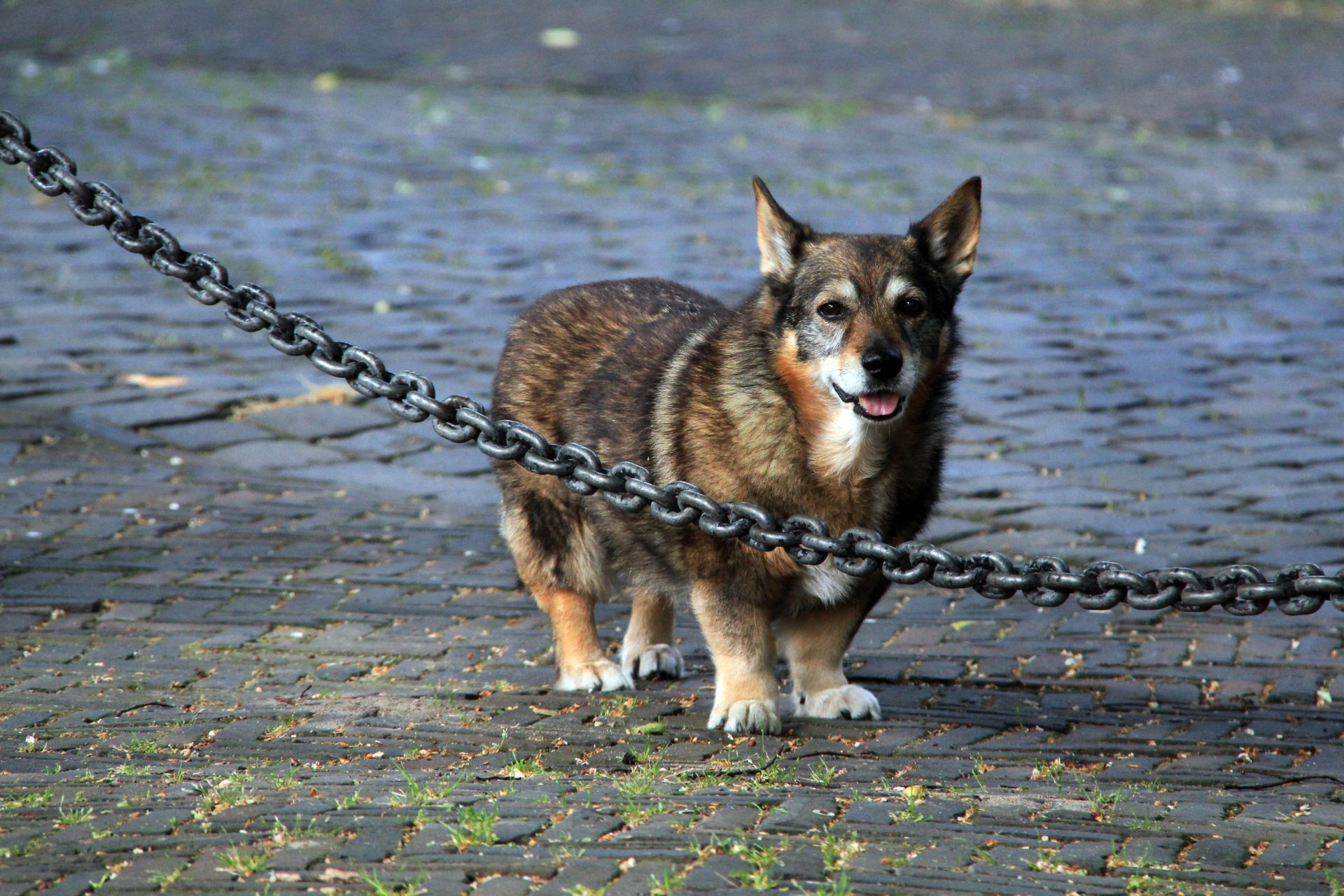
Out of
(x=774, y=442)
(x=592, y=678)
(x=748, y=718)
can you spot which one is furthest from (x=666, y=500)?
(x=592, y=678)

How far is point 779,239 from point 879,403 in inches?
25.5

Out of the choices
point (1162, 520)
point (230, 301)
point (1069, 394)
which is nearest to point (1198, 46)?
point (1069, 394)

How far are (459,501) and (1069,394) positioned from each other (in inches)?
124

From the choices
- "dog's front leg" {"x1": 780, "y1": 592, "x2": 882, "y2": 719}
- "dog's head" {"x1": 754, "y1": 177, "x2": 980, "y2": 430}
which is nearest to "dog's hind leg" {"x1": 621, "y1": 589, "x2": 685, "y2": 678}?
"dog's front leg" {"x1": 780, "y1": 592, "x2": 882, "y2": 719}

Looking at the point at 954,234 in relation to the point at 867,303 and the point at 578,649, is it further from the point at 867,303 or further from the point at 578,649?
the point at 578,649

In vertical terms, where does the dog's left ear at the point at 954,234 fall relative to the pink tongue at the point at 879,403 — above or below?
above

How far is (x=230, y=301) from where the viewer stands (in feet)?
14.2

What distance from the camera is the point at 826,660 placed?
479 centimetres

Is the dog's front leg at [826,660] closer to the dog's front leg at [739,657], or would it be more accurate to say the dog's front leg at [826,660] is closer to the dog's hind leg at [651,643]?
the dog's front leg at [739,657]

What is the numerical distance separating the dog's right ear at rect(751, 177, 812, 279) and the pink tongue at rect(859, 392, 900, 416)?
52 cm

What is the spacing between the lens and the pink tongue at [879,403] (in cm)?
441

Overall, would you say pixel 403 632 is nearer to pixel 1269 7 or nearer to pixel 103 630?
Answer: pixel 103 630

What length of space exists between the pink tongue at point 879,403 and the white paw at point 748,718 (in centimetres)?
87

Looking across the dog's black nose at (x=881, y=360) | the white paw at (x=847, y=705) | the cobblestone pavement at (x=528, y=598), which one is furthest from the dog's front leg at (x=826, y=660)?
the dog's black nose at (x=881, y=360)
